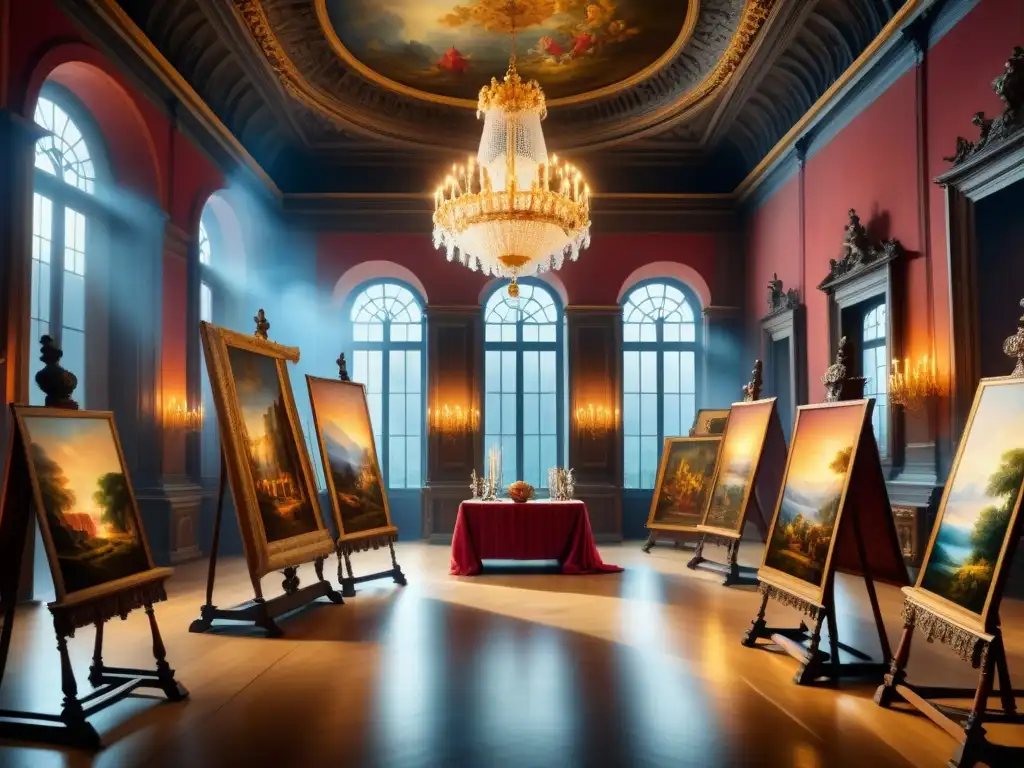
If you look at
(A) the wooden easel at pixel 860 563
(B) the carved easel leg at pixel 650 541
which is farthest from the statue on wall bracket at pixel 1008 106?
(B) the carved easel leg at pixel 650 541

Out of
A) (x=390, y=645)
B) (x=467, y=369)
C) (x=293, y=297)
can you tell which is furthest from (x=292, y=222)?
(x=390, y=645)

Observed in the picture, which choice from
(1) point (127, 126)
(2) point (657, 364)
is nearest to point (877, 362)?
(2) point (657, 364)

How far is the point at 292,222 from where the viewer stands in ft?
41.6

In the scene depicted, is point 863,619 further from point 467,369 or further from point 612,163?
point 612,163

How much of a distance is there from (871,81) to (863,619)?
209 inches

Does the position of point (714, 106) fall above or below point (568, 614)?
above

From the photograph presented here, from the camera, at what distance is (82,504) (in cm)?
386

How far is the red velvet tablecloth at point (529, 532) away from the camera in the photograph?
8641 millimetres

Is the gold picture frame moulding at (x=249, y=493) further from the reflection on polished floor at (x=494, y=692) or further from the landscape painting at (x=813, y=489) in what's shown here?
the landscape painting at (x=813, y=489)

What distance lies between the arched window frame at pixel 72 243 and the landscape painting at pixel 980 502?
673 centimetres

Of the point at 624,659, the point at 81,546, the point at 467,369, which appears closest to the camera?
the point at 81,546

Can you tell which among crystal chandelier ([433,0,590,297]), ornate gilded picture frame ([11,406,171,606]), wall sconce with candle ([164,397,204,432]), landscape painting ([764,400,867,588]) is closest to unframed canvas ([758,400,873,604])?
landscape painting ([764,400,867,588])

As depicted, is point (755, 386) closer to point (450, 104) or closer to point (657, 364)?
point (657, 364)

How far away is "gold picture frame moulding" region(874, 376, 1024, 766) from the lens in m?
3.17
